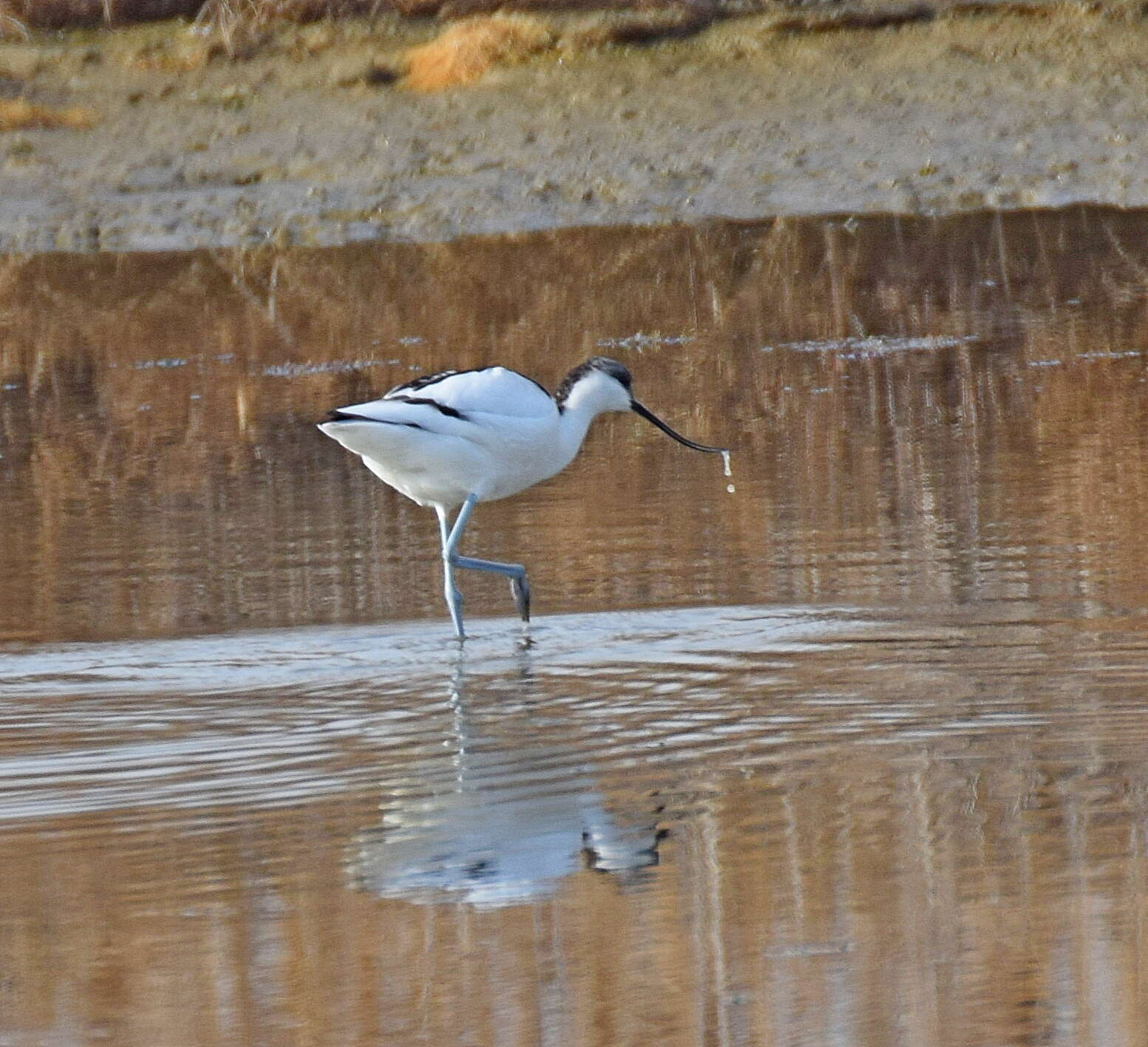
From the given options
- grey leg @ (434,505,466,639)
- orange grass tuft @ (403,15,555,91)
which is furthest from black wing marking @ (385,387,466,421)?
orange grass tuft @ (403,15,555,91)

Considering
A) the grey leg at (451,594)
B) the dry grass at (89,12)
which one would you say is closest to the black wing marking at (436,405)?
the grey leg at (451,594)

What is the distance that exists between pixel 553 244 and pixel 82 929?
43.7ft

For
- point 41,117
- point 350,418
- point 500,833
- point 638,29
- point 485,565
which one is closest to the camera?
point 500,833

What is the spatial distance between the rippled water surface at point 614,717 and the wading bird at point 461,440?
22 centimetres

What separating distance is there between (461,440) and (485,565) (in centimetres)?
36

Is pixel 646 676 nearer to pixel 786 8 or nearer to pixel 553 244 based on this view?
pixel 553 244

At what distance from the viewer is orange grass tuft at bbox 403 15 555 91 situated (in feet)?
67.3

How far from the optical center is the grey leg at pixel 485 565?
23.6 feet

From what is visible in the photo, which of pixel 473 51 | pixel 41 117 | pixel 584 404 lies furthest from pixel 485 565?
pixel 41 117

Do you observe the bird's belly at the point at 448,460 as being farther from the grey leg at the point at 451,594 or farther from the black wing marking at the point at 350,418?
the grey leg at the point at 451,594

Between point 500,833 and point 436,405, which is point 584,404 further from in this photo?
point 500,833

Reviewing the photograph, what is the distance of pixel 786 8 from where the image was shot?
20.9 m

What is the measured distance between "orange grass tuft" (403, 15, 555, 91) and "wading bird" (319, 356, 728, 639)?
1297cm

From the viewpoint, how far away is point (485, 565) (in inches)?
293
